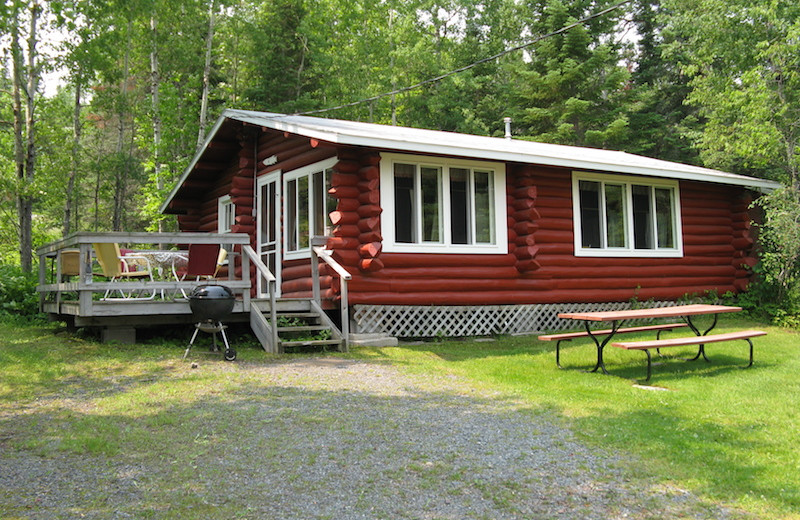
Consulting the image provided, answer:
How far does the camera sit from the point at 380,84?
3453cm

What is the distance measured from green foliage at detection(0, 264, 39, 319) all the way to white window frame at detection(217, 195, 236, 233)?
4028 millimetres

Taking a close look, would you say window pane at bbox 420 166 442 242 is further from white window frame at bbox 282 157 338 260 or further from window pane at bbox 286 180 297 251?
window pane at bbox 286 180 297 251

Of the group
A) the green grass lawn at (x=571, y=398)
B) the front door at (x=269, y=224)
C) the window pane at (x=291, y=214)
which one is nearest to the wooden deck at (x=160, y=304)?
the green grass lawn at (x=571, y=398)

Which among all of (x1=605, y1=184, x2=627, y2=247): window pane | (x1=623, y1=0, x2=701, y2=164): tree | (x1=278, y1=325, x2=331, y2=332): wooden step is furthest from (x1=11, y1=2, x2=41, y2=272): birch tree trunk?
(x1=623, y1=0, x2=701, y2=164): tree

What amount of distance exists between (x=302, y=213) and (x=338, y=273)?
8.22ft

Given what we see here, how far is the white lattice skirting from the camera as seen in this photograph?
10648mm

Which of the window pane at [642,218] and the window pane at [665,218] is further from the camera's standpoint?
the window pane at [665,218]

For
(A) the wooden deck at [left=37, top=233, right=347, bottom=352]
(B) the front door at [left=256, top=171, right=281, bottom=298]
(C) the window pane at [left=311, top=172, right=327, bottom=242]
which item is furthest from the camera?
(B) the front door at [left=256, top=171, right=281, bottom=298]

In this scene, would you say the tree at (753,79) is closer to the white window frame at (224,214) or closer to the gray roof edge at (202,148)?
the gray roof edge at (202,148)

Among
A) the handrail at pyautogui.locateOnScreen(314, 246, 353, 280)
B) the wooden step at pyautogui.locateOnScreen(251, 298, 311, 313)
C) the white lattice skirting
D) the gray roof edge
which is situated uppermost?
the gray roof edge

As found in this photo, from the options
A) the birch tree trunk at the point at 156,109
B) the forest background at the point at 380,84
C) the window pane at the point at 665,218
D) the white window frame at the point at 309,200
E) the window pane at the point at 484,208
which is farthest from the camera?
the birch tree trunk at the point at 156,109

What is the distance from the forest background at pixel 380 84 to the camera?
1659 cm

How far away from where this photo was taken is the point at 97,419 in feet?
18.4

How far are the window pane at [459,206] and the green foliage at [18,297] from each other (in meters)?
8.55
